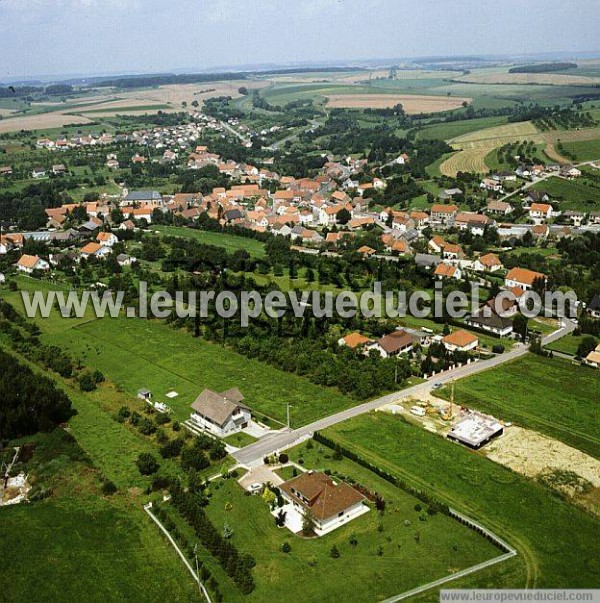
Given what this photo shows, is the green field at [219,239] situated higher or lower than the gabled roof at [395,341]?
higher

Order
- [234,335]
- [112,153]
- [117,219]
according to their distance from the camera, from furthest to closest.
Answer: [112,153], [117,219], [234,335]

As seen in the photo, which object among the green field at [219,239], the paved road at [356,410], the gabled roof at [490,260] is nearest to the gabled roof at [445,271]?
the gabled roof at [490,260]

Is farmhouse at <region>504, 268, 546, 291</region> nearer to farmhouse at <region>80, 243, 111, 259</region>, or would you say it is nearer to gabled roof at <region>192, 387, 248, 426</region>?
gabled roof at <region>192, 387, 248, 426</region>

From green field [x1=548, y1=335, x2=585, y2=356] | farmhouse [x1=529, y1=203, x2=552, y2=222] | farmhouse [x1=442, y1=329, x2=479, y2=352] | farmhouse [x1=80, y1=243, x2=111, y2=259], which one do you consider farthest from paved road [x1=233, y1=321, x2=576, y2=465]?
farmhouse [x1=80, y1=243, x2=111, y2=259]

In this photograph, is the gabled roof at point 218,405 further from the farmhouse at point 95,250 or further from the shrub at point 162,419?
the farmhouse at point 95,250

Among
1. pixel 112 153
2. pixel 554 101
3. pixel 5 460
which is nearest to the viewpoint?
pixel 5 460

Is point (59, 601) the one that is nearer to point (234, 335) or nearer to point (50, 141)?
point (234, 335)

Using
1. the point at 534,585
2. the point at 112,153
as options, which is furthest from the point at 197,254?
the point at 112,153
